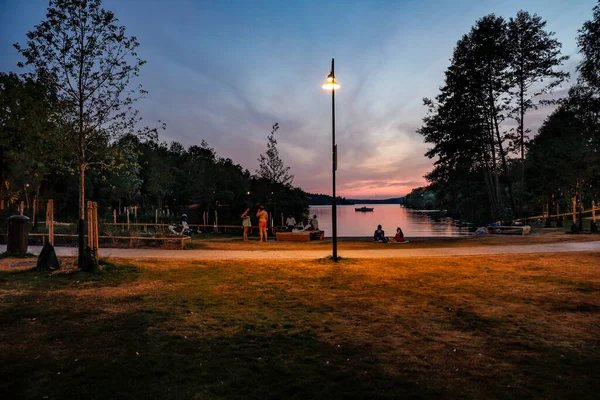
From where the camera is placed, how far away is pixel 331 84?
40.3 feet

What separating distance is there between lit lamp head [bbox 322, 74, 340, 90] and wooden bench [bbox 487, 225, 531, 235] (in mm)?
18580

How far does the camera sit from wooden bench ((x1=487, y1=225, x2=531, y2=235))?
80.2 ft

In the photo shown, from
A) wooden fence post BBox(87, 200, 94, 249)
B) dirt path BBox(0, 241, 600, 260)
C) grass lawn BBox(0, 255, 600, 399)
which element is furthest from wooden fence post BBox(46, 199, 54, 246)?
dirt path BBox(0, 241, 600, 260)

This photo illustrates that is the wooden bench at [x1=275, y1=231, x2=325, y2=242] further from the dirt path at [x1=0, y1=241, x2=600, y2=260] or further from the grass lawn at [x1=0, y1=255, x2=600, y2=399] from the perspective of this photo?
the grass lawn at [x1=0, y1=255, x2=600, y2=399]

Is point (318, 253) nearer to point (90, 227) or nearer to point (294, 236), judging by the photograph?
point (294, 236)

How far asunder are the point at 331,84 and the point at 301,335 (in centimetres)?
883

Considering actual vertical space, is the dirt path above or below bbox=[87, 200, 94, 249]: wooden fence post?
below

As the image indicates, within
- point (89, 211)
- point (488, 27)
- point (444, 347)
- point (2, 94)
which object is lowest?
point (444, 347)

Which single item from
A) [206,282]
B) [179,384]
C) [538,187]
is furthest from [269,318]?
[538,187]

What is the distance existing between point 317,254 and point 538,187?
111 feet

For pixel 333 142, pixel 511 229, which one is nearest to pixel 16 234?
pixel 333 142

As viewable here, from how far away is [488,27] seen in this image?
3291 cm

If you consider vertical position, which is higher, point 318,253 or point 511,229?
point 511,229

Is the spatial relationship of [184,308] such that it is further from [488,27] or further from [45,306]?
[488,27]
